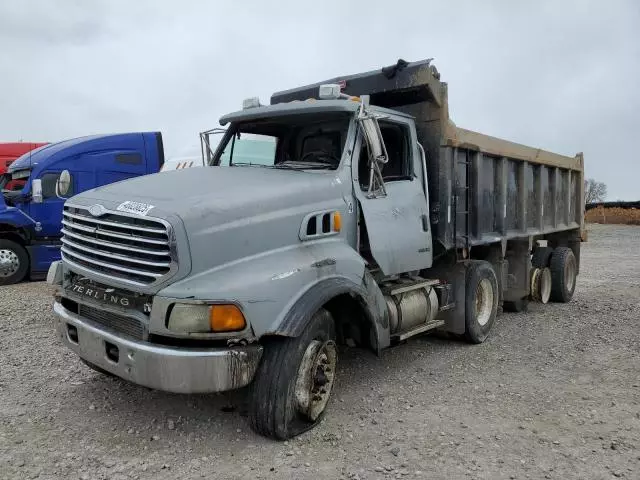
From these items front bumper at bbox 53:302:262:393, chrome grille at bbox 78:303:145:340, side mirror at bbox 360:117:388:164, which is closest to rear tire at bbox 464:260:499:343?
side mirror at bbox 360:117:388:164

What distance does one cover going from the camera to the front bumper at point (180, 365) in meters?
3.57

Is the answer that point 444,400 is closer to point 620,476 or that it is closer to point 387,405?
point 387,405

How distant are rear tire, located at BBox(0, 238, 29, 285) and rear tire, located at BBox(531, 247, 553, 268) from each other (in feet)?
32.7

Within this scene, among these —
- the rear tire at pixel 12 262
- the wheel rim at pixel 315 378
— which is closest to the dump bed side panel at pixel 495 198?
the wheel rim at pixel 315 378

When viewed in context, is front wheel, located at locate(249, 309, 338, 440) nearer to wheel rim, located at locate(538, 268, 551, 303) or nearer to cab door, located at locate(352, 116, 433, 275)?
cab door, located at locate(352, 116, 433, 275)

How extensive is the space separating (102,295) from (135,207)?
745mm

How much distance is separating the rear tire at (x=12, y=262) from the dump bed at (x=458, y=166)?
726 centimetres

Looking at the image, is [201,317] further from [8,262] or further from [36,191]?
[8,262]

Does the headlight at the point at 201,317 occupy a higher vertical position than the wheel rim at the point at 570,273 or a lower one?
higher

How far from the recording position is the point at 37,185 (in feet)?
37.1

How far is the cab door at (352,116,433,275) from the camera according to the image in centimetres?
498

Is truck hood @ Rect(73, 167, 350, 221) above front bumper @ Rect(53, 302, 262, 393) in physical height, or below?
above

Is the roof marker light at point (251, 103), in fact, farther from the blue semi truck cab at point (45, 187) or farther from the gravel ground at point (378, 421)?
the blue semi truck cab at point (45, 187)

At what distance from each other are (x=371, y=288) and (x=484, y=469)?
1641 millimetres
